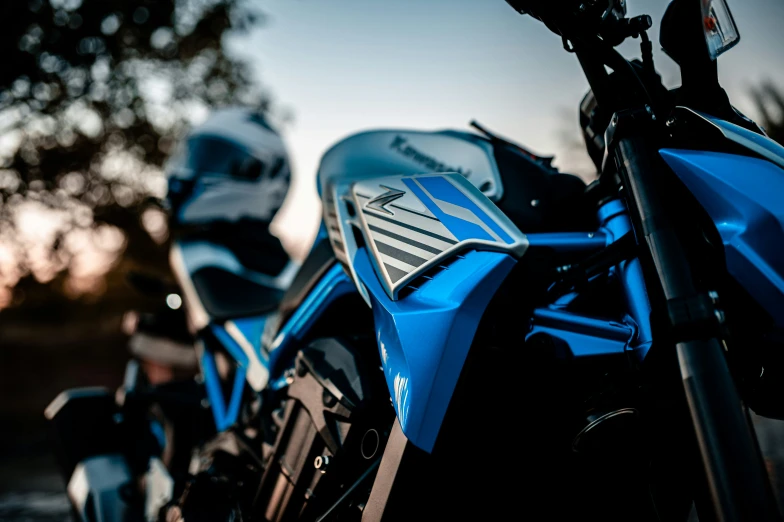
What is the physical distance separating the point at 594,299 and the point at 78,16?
9.15 metres

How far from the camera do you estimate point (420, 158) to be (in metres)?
1.41

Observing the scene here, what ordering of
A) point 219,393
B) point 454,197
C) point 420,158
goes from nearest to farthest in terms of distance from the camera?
point 454,197 < point 420,158 < point 219,393

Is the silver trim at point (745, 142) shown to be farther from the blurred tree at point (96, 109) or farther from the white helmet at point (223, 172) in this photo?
the blurred tree at point (96, 109)

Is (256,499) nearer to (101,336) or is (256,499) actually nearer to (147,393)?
(147,393)

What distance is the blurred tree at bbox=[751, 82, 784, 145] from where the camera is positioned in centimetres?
113

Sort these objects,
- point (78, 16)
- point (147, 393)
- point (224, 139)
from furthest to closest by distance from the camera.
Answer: point (78, 16) → point (224, 139) → point (147, 393)

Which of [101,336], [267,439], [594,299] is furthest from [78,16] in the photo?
[594,299]

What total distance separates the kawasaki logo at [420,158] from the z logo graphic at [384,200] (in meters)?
0.16

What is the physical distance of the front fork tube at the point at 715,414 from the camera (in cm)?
71

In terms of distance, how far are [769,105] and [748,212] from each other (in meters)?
0.44

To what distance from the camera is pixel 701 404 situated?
2.47 feet

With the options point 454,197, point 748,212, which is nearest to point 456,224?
point 454,197

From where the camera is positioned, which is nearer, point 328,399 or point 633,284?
point 633,284

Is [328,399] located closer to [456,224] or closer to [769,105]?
[456,224]
